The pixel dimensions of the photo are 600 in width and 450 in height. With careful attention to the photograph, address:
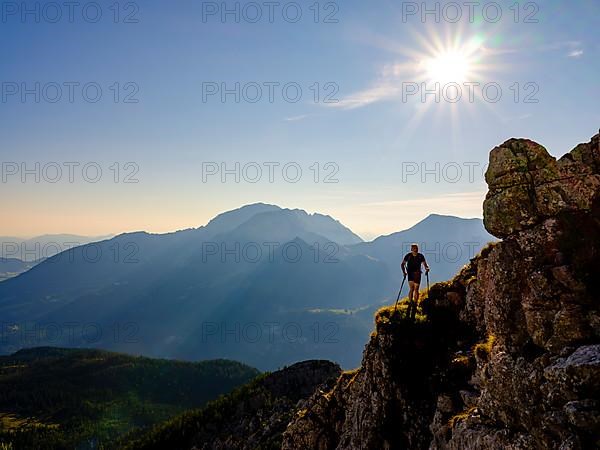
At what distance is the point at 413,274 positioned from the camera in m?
25.2

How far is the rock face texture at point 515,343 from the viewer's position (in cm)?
1298

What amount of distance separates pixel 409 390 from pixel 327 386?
1443 cm

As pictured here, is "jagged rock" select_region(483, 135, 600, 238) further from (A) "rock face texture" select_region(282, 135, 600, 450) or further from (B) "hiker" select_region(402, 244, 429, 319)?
(B) "hiker" select_region(402, 244, 429, 319)

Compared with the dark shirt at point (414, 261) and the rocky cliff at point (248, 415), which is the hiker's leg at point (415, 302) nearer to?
the dark shirt at point (414, 261)

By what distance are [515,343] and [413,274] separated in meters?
9.68

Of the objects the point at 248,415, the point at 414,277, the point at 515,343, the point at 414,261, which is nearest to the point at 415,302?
the point at 414,277

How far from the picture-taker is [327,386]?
34.5 metres

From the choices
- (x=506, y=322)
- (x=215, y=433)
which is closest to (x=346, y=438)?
(x=506, y=322)

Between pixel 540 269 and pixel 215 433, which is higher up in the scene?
pixel 540 269

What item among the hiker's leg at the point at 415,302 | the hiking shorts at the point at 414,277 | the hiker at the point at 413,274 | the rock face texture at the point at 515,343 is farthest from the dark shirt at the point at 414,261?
the rock face texture at the point at 515,343

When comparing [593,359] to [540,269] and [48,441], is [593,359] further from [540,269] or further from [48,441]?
[48,441]

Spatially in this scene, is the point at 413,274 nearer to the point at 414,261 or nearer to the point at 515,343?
the point at 414,261

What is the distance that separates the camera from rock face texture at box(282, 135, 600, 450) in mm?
12984

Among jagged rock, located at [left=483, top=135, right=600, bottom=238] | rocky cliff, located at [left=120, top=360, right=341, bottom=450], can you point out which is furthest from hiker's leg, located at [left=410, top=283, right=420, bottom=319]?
rocky cliff, located at [left=120, top=360, right=341, bottom=450]
